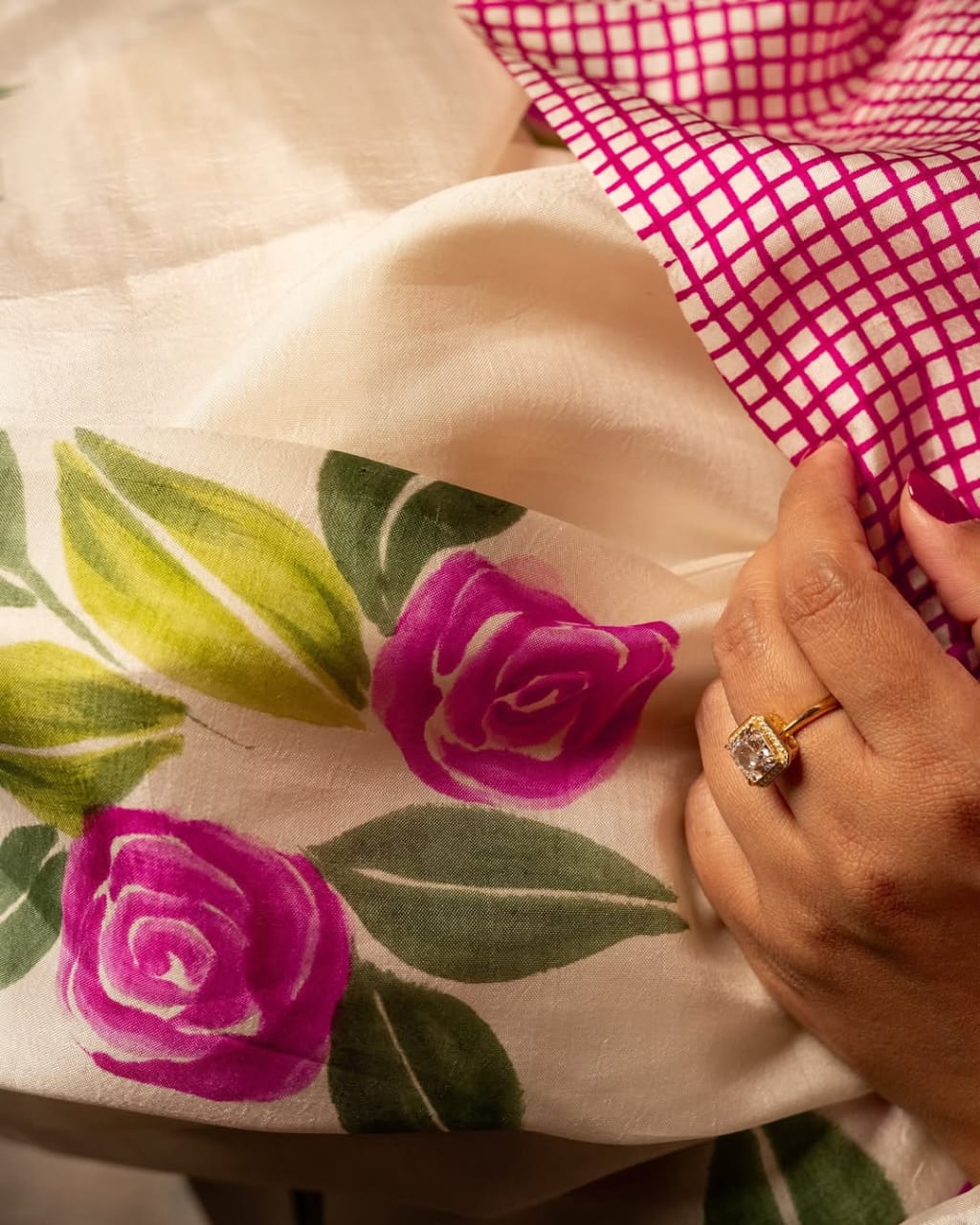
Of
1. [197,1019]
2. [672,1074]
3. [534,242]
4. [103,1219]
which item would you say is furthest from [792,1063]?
[103,1219]

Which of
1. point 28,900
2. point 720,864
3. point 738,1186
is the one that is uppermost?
point 28,900

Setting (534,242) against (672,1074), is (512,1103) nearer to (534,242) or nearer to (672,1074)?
(672,1074)

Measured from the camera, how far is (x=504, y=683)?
0.43 meters

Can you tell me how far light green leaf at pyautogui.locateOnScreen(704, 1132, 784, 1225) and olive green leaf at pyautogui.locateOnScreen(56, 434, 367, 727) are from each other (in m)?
0.26

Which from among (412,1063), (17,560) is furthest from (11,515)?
(412,1063)

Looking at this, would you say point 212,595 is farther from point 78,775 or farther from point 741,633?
point 741,633

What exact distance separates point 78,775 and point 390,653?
0.38 ft

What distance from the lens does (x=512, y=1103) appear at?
1.37 ft

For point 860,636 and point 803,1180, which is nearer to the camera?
point 860,636

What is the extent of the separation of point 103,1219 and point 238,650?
48 cm

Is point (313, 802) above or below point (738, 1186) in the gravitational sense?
above

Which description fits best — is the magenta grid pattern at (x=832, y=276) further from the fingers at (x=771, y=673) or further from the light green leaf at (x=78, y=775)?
the light green leaf at (x=78, y=775)

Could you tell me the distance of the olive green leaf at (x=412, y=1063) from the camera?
1.32 ft

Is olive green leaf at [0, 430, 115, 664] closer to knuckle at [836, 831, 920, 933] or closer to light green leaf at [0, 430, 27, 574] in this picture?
light green leaf at [0, 430, 27, 574]
